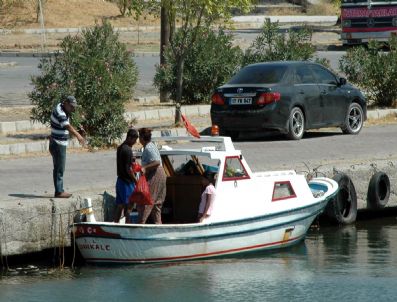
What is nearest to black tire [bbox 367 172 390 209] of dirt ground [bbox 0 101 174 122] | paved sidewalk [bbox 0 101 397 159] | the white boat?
the white boat

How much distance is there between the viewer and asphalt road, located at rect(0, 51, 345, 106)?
30487 millimetres

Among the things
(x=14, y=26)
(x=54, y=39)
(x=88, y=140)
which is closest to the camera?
(x=88, y=140)

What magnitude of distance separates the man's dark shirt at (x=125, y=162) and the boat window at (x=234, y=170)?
1.22 m

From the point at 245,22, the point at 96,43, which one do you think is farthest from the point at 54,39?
the point at 96,43

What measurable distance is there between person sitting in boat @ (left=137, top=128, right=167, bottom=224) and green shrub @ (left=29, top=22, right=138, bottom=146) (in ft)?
21.4

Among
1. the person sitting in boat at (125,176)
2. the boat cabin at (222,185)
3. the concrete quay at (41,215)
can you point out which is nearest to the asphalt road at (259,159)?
the concrete quay at (41,215)

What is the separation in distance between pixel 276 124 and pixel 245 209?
24.6 ft

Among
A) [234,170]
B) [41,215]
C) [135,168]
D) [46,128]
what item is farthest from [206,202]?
[46,128]

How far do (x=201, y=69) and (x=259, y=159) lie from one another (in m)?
7.95

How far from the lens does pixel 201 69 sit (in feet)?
92.1

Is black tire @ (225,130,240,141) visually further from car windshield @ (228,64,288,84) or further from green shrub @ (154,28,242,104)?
green shrub @ (154,28,242,104)

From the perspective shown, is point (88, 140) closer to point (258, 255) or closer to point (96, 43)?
point (96, 43)

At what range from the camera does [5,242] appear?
48.2 ft

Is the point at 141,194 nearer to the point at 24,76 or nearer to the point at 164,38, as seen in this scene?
the point at 164,38
